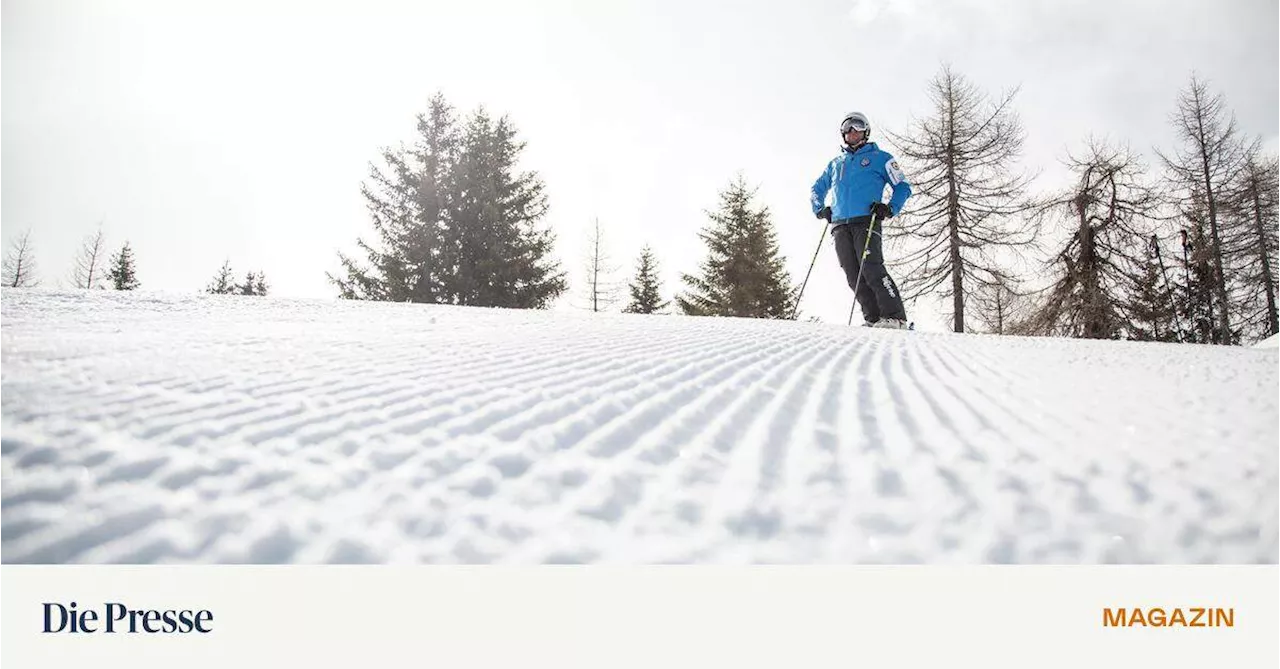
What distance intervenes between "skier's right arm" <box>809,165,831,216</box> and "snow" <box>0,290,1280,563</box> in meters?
3.52

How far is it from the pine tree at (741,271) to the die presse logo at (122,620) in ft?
49.1

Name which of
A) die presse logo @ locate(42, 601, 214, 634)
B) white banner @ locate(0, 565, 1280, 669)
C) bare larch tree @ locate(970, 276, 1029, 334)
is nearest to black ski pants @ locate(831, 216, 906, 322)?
white banner @ locate(0, 565, 1280, 669)

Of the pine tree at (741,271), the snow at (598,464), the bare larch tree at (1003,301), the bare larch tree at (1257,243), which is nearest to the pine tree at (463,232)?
the pine tree at (741,271)

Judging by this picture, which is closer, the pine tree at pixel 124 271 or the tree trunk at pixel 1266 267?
the tree trunk at pixel 1266 267

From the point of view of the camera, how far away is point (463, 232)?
14031 millimetres

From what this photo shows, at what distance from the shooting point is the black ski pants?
3.46 metres

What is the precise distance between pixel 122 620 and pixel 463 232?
14491mm

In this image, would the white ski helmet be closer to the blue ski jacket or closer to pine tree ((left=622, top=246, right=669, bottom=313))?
the blue ski jacket

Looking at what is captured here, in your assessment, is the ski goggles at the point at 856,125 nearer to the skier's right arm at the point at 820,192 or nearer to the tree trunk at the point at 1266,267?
the skier's right arm at the point at 820,192

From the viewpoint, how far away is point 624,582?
1.40 ft

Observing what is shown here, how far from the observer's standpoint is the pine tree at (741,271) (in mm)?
15492

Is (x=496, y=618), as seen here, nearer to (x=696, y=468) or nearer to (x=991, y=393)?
(x=696, y=468)

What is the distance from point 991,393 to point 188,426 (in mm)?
1068

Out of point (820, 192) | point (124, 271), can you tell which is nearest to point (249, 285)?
point (124, 271)
